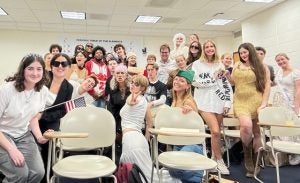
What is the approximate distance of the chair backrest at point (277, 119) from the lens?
2.99m

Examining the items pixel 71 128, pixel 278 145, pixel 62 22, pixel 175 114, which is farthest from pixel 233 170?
pixel 62 22

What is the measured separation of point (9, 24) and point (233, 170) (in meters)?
7.47

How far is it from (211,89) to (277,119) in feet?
2.61

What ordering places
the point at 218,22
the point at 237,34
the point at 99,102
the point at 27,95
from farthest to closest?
the point at 237,34
the point at 218,22
the point at 99,102
the point at 27,95

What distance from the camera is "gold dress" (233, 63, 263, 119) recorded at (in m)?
3.18

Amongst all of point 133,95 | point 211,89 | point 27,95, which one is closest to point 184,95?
point 211,89

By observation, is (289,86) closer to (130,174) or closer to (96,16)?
(130,174)

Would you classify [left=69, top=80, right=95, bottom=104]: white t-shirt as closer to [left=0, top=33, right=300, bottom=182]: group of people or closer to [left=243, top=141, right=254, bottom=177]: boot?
[left=0, top=33, right=300, bottom=182]: group of people

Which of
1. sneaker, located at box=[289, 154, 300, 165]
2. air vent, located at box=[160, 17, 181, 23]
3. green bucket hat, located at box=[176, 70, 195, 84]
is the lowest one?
sneaker, located at box=[289, 154, 300, 165]

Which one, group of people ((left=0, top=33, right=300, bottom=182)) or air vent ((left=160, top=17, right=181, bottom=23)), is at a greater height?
air vent ((left=160, top=17, right=181, bottom=23))

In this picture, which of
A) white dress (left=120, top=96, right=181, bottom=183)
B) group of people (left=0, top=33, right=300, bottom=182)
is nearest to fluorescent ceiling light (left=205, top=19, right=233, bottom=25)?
group of people (left=0, top=33, right=300, bottom=182)

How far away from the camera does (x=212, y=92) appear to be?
3197mm

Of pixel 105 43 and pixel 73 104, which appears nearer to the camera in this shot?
pixel 73 104

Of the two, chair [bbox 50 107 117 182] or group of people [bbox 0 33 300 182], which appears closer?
group of people [bbox 0 33 300 182]
